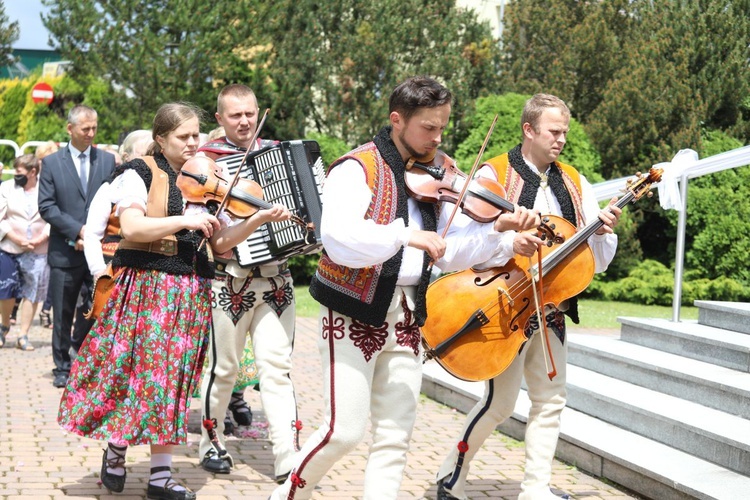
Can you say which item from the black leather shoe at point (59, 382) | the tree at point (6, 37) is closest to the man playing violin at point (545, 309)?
the black leather shoe at point (59, 382)

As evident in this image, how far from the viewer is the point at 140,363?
17.1ft

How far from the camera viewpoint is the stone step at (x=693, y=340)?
22.0 ft

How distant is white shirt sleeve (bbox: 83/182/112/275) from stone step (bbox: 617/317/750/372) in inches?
157

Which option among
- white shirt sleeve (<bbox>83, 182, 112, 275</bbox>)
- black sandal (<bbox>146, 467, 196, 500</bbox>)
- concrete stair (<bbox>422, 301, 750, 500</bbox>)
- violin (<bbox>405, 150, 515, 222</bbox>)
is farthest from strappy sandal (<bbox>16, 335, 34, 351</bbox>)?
violin (<bbox>405, 150, 515, 222</bbox>)

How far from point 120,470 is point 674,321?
14.5 ft

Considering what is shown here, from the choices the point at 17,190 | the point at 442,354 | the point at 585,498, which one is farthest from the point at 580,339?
the point at 17,190

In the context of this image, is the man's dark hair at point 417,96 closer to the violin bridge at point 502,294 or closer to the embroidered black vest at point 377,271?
the embroidered black vest at point 377,271

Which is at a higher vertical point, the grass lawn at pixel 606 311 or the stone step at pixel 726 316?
the stone step at pixel 726 316

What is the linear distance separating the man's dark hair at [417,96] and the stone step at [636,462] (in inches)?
95.0

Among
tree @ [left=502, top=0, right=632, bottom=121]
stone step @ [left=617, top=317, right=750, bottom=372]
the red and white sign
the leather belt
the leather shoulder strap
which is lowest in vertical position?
stone step @ [left=617, top=317, right=750, bottom=372]

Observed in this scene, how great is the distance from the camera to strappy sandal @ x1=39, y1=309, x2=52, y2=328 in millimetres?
12609

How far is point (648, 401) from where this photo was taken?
6.48 metres

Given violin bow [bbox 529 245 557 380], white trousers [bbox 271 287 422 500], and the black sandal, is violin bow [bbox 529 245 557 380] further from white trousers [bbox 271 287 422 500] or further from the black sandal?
the black sandal

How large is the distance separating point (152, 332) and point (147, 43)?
12.1 m
